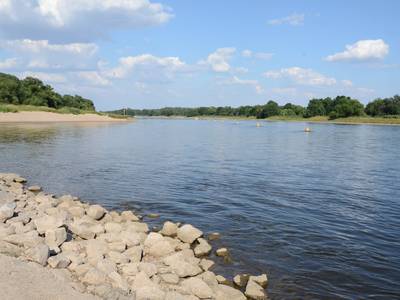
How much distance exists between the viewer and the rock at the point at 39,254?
959 cm

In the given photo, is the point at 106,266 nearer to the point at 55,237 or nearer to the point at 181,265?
the point at 181,265

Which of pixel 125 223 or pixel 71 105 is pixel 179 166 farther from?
pixel 71 105

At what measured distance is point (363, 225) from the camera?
53.7 feet

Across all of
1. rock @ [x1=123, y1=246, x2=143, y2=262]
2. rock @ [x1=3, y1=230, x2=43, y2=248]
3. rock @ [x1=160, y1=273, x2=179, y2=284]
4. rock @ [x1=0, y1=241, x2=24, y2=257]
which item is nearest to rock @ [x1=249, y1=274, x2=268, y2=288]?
rock @ [x1=160, y1=273, x2=179, y2=284]

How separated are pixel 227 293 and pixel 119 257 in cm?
321

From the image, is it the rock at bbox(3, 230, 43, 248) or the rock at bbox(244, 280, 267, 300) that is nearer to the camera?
the rock at bbox(244, 280, 267, 300)

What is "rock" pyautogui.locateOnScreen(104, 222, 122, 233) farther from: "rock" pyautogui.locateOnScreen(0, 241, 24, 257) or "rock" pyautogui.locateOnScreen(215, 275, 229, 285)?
"rock" pyautogui.locateOnScreen(215, 275, 229, 285)

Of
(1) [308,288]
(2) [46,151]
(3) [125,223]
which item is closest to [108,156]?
(2) [46,151]

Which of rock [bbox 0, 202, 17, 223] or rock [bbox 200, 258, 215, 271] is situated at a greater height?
rock [bbox 0, 202, 17, 223]

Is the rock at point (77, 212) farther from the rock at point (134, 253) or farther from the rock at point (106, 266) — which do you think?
the rock at point (106, 266)

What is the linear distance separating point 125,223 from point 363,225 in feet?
32.9

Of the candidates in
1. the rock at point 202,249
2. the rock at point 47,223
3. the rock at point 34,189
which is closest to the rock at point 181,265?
the rock at point 202,249

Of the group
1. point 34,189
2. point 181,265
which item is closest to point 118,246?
point 181,265

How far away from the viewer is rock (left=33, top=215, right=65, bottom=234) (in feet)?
39.7
